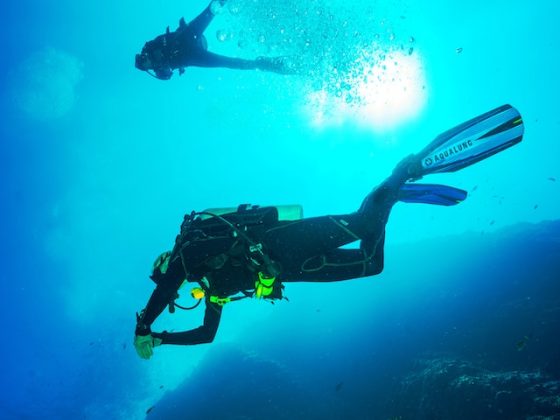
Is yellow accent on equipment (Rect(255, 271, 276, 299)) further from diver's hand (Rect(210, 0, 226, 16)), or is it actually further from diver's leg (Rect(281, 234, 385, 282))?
diver's hand (Rect(210, 0, 226, 16))

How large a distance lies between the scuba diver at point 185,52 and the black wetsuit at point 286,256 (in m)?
6.48

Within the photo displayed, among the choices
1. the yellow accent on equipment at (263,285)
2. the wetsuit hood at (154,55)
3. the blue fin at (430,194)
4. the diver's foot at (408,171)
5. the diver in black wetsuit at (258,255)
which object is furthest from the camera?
the wetsuit hood at (154,55)

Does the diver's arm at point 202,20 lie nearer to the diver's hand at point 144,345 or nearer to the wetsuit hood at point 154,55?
the wetsuit hood at point 154,55

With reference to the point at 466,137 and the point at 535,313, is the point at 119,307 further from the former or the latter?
the point at 466,137

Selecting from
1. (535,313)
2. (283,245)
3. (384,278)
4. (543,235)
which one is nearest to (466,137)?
(283,245)

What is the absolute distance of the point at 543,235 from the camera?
24.2m

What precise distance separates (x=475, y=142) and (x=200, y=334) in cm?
491

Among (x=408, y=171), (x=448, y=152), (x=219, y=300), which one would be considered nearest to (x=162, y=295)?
(x=219, y=300)

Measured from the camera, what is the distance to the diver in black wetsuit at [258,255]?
13.0 feet

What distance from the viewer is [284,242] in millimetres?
4348

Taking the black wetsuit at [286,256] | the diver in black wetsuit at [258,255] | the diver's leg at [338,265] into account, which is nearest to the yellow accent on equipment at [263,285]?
the diver in black wetsuit at [258,255]

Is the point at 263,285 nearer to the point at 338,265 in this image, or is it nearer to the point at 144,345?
the point at 338,265

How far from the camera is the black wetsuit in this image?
3967 millimetres

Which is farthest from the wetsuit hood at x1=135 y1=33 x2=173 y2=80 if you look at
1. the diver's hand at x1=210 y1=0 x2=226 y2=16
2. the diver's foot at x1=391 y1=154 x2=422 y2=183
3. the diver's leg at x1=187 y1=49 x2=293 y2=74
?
the diver's foot at x1=391 y1=154 x2=422 y2=183
